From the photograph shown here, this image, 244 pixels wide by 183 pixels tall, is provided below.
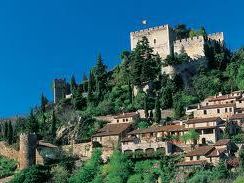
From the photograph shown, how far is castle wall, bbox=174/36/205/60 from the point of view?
97.6 meters

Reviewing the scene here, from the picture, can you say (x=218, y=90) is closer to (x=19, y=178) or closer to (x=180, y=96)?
(x=180, y=96)

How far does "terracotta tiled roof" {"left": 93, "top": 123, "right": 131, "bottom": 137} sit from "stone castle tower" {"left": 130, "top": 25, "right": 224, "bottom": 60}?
21002 mm

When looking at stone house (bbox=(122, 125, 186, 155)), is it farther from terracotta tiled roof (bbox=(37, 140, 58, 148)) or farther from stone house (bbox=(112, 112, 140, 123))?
terracotta tiled roof (bbox=(37, 140, 58, 148))

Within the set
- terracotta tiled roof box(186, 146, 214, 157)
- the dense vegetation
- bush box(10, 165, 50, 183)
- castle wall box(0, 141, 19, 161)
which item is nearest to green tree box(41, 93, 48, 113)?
the dense vegetation

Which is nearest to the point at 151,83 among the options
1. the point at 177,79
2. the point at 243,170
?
the point at 177,79

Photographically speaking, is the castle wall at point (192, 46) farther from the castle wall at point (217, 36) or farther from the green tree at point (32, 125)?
the green tree at point (32, 125)

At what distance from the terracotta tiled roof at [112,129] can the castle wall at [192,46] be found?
21.2m

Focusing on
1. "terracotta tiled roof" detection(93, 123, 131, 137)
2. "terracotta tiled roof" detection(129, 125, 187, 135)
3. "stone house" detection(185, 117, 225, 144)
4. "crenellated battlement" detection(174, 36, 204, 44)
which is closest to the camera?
"stone house" detection(185, 117, 225, 144)

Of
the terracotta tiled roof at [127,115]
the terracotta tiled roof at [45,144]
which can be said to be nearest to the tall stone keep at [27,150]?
the terracotta tiled roof at [45,144]

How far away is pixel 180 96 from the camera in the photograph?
3413 inches

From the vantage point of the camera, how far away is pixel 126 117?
8281cm

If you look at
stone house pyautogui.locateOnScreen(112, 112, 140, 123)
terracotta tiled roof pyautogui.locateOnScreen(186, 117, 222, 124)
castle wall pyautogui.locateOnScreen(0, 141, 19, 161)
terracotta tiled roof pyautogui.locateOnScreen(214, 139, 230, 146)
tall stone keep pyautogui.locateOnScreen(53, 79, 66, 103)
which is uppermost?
tall stone keep pyautogui.locateOnScreen(53, 79, 66, 103)

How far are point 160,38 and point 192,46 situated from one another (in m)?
5.92

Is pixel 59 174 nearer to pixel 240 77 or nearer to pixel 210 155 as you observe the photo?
pixel 210 155
